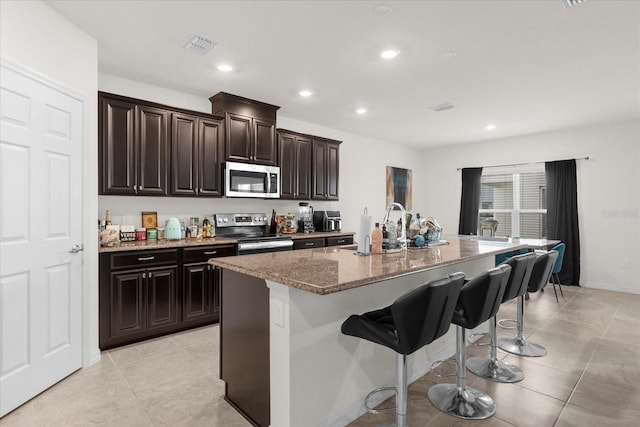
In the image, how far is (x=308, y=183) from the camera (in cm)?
515

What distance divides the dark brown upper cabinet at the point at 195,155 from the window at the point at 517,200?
5.49m

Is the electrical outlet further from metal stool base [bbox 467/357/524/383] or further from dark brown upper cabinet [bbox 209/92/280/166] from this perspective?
dark brown upper cabinet [bbox 209/92/280/166]

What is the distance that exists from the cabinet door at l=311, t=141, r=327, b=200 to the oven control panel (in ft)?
2.95

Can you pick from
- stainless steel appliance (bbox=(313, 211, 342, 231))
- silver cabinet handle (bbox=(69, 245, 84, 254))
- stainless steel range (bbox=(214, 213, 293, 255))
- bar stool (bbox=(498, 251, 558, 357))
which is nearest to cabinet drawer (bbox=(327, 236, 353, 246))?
stainless steel appliance (bbox=(313, 211, 342, 231))

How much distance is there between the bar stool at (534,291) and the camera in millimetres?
2914

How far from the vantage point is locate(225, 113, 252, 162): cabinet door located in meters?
4.16

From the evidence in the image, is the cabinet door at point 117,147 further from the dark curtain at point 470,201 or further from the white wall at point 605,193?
the white wall at point 605,193

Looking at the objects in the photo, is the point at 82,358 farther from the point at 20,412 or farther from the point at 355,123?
the point at 355,123

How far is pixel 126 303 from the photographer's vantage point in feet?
10.3

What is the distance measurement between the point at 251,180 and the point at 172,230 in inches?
45.0

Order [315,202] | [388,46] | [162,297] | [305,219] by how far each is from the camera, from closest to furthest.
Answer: [388,46] < [162,297] < [305,219] < [315,202]

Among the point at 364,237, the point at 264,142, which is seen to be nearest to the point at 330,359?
the point at 364,237

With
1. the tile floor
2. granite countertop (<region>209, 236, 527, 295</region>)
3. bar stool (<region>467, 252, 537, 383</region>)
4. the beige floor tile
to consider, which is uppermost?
granite countertop (<region>209, 236, 527, 295</region>)

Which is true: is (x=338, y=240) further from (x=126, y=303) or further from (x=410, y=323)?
(x=410, y=323)
